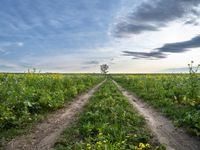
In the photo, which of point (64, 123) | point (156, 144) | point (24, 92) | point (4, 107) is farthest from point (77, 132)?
point (24, 92)

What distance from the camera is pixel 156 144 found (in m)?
6.31

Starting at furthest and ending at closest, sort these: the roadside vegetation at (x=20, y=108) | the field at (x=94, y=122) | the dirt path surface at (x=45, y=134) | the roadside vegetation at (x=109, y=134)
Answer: the roadside vegetation at (x=20, y=108)
the dirt path surface at (x=45, y=134)
the field at (x=94, y=122)
the roadside vegetation at (x=109, y=134)

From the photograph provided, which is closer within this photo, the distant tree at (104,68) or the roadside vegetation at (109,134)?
the roadside vegetation at (109,134)

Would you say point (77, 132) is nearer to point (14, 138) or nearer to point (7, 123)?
point (14, 138)

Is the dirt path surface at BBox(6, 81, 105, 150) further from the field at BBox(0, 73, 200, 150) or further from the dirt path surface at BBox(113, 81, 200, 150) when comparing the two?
the dirt path surface at BBox(113, 81, 200, 150)

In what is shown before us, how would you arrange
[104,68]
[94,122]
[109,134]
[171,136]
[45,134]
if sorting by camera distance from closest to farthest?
[109,134]
[171,136]
[45,134]
[94,122]
[104,68]

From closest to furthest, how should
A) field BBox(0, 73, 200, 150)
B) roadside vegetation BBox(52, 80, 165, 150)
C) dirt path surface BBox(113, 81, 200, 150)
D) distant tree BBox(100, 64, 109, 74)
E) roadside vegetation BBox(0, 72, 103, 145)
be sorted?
1. roadside vegetation BBox(52, 80, 165, 150)
2. field BBox(0, 73, 200, 150)
3. dirt path surface BBox(113, 81, 200, 150)
4. roadside vegetation BBox(0, 72, 103, 145)
5. distant tree BBox(100, 64, 109, 74)

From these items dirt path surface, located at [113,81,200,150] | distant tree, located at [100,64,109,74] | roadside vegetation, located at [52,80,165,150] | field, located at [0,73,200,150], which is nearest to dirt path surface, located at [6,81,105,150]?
field, located at [0,73,200,150]

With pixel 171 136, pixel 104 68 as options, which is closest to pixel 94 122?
pixel 171 136

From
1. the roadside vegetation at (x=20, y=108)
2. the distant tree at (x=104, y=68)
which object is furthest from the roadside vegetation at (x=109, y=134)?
the distant tree at (x=104, y=68)

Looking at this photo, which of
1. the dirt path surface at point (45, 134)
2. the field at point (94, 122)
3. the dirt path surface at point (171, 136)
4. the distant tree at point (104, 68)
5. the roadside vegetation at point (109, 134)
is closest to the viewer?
the roadside vegetation at point (109, 134)

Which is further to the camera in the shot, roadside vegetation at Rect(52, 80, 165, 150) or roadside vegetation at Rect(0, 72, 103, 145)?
roadside vegetation at Rect(0, 72, 103, 145)

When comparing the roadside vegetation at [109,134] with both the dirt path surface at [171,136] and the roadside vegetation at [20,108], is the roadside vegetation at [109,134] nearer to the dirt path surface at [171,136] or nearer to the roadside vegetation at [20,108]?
the dirt path surface at [171,136]

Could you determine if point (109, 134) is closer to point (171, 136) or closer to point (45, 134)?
point (171, 136)
